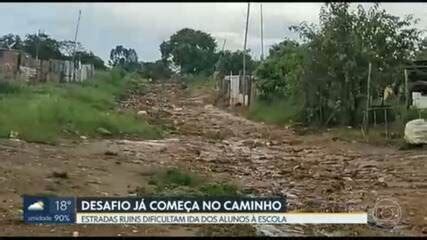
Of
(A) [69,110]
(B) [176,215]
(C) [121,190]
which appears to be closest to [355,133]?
(A) [69,110]

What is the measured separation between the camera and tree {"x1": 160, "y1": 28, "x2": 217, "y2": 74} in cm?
396

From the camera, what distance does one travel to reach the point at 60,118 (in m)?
8.55

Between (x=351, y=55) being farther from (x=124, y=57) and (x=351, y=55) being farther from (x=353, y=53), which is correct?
(x=124, y=57)

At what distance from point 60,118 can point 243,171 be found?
316 centimetres

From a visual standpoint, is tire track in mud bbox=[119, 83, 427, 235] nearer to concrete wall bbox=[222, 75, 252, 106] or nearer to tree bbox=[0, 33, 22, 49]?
tree bbox=[0, 33, 22, 49]

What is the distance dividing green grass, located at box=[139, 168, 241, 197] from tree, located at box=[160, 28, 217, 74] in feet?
2.75

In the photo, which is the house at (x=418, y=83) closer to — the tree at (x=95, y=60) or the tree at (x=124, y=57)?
the tree at (x=95, y=60)

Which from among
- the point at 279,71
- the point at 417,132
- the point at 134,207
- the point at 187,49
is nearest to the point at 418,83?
the point at 417,132

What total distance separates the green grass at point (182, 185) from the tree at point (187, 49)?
2.75 ft

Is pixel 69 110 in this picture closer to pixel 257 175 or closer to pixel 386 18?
pixel 257 175

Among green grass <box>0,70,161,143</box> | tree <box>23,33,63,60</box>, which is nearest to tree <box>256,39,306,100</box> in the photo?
green grass <box>0,70,161,143</box>

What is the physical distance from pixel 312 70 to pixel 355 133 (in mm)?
1633

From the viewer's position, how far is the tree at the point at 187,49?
13.0 ft

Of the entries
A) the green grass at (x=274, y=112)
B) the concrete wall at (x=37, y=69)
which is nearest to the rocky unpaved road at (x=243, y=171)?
the green grass at (x=274, y=112)
